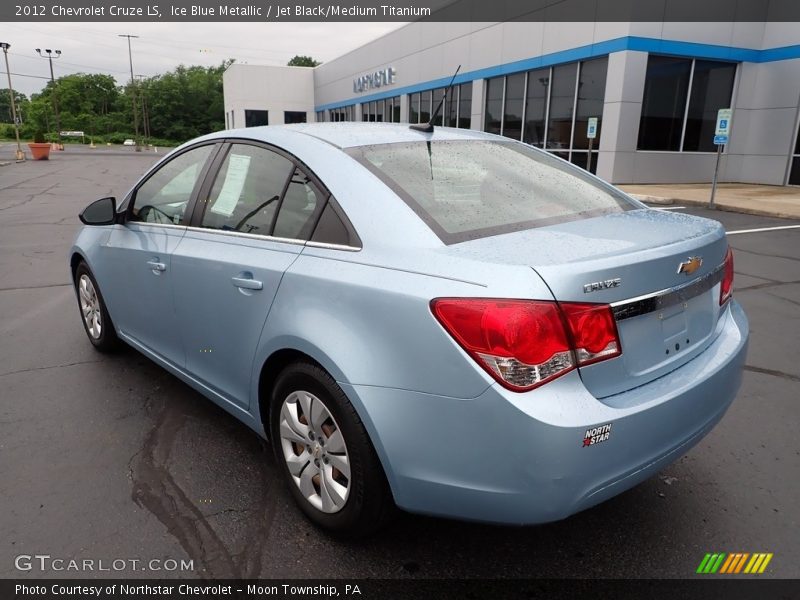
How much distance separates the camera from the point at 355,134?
2873 millimetres

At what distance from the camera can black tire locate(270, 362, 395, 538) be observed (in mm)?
2119

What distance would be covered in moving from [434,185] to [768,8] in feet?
71.4

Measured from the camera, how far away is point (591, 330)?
6.18ft

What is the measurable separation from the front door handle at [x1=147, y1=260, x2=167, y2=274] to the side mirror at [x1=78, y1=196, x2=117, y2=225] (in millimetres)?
566

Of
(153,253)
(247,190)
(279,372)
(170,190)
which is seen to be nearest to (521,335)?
(279,372)

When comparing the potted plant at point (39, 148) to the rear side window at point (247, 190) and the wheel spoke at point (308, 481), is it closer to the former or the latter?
the rear side window at point (247, 190)

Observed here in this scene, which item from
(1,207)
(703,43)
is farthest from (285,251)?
(703,43)

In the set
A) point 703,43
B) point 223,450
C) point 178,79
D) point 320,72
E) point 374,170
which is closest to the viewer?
point 374,170


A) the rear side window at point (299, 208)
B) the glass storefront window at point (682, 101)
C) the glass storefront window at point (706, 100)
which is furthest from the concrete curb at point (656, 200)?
the rear side window at point (299, 208)

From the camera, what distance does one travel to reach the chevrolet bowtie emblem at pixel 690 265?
7.06ft

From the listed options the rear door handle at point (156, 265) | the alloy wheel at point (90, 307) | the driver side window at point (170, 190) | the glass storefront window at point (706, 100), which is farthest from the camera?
the glass storefront window at point (706, 100)

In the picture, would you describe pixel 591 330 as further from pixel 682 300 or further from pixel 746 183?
pixel 746 183

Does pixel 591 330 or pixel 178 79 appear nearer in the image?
pixel 591 330

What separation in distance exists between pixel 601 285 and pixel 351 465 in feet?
3.53
